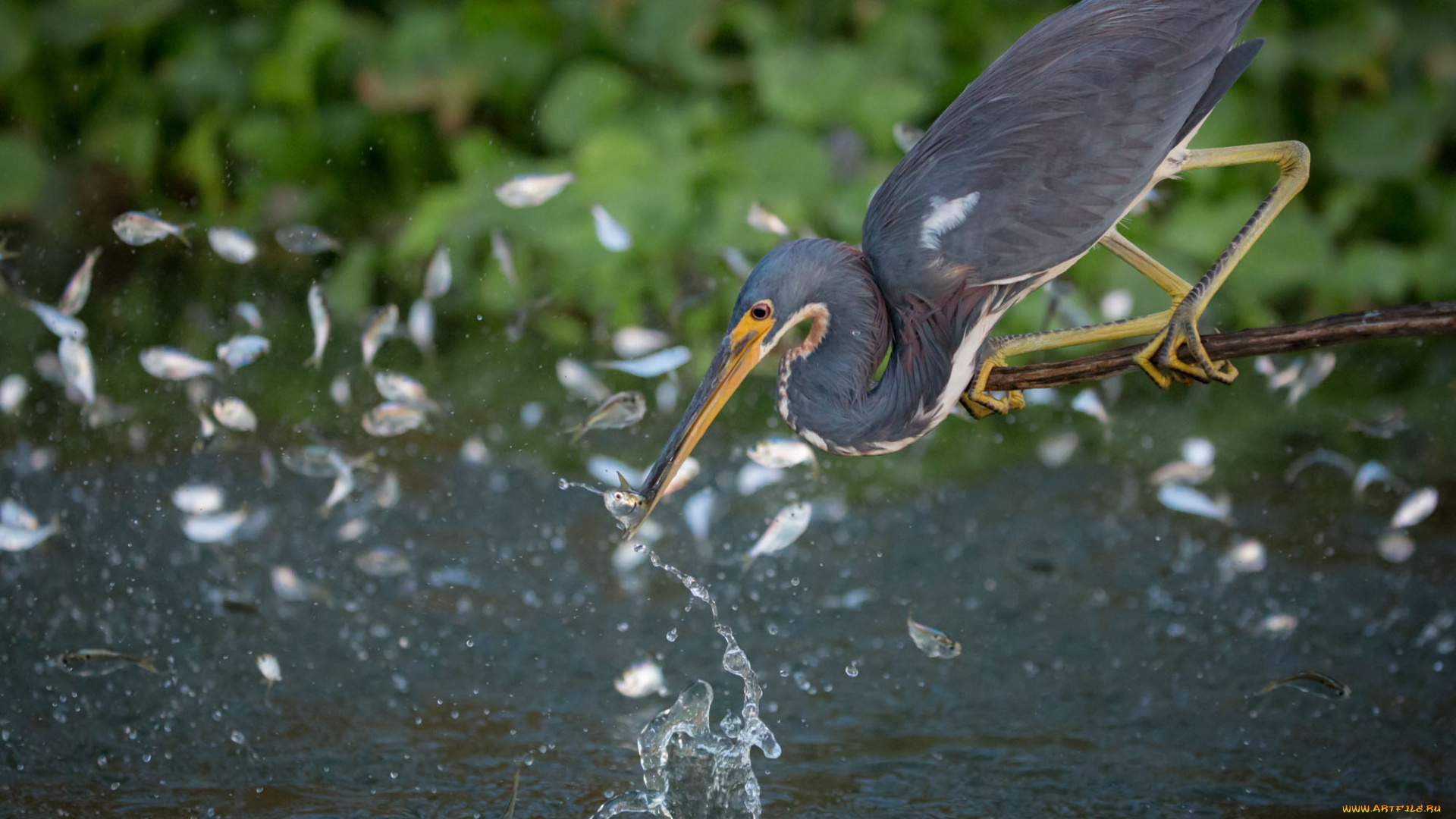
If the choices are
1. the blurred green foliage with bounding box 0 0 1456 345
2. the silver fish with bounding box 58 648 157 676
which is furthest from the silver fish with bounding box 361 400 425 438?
the blurred green foliage with bounding box 0 0 1456 345

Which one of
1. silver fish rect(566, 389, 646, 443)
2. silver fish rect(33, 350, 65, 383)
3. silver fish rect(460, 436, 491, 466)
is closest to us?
silver fish rect(566, 389, 646, 443)

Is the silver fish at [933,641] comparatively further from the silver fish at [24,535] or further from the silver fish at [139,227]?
the silver fish at [24,535]

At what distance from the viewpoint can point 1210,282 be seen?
2.12 m

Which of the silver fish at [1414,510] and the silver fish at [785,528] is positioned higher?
the silver fish at [1414,510]

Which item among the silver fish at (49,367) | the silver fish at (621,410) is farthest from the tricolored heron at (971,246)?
the silver fish at (49,367)

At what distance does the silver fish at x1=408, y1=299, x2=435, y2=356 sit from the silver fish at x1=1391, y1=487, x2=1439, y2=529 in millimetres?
3183

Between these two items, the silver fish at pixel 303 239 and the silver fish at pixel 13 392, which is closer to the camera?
the silver fish at pixel 303 239

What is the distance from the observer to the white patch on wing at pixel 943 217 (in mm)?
2047

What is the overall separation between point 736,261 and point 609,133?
936mm

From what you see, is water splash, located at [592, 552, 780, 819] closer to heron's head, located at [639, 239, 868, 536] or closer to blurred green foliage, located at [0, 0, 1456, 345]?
heron's head, located at [639, 239, 868, 536]

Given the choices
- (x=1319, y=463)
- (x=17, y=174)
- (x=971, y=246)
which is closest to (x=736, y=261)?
(x=1319, y=463)

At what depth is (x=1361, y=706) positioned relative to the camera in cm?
293

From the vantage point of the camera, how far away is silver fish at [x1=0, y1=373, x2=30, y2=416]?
476 centimetres

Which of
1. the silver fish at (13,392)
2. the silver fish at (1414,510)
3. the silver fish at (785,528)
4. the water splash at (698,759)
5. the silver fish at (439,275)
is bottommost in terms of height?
the silver fish at (13,392)
